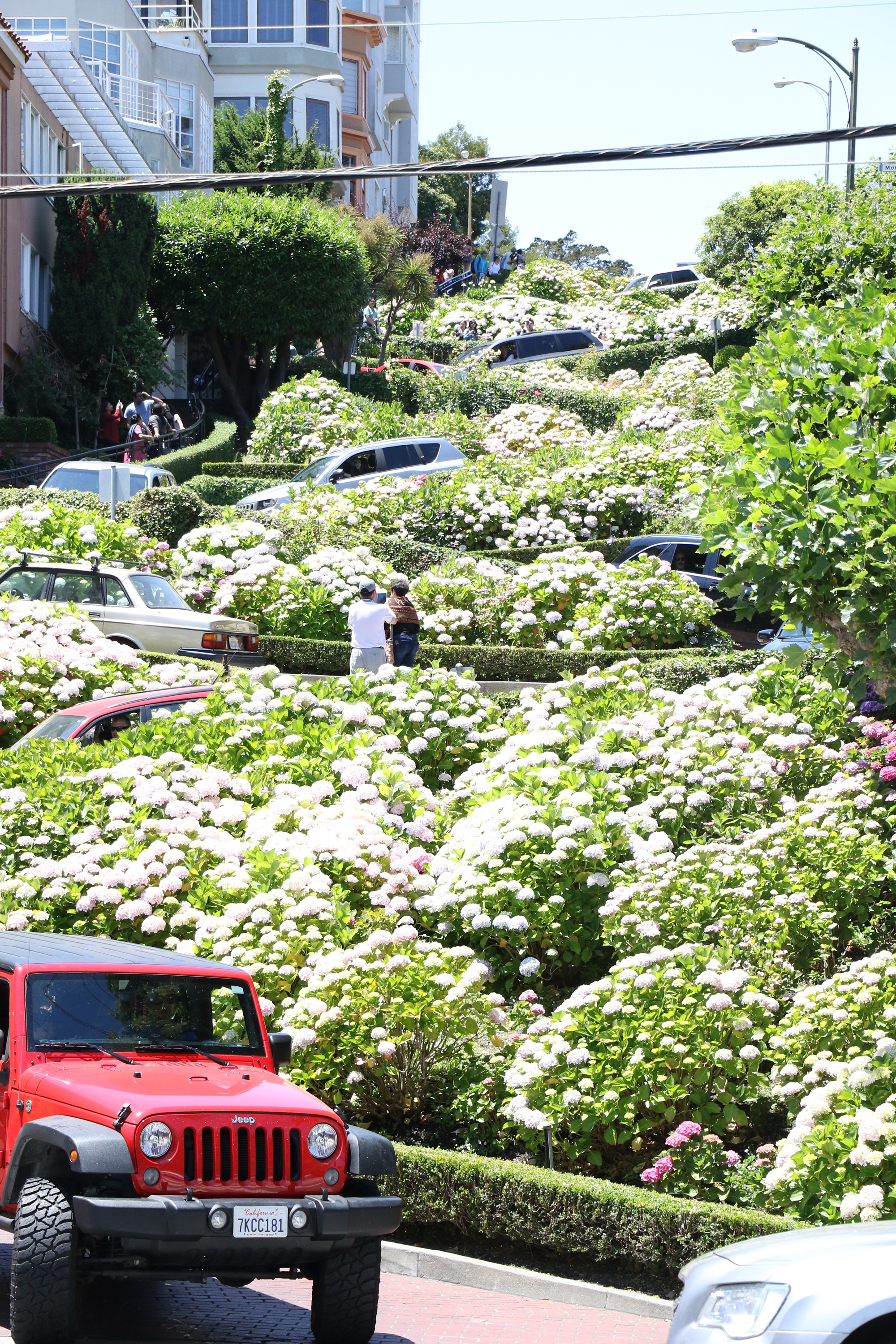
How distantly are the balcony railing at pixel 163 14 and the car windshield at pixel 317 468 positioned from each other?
31098mm

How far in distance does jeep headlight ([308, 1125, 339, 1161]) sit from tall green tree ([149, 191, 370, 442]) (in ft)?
121

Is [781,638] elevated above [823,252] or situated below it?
below

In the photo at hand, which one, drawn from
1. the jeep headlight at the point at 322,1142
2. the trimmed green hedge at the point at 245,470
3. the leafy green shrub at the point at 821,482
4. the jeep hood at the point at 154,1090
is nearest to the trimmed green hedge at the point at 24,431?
the trimmed green hedge at the point at 245,470

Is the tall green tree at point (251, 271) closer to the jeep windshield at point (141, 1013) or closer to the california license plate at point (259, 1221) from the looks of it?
the jeep windshield at point (141, 1013)

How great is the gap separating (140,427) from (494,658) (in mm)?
17873

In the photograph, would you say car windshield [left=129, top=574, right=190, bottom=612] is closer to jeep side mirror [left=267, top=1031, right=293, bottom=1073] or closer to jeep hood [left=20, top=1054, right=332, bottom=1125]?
jeep side mirror [left=267, top=1031, right=293, bottom=1073]

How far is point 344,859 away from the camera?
10.4 m

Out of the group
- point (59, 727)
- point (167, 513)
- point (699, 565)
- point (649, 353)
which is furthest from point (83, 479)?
point (649, 353)

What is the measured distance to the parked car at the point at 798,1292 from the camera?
14.6ft

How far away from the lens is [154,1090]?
20.3 ft

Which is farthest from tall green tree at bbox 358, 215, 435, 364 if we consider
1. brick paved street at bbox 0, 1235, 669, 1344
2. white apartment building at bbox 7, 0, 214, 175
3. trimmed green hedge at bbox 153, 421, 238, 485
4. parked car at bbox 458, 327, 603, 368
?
brick paved street at bbox 0, 1235, 669, 1344

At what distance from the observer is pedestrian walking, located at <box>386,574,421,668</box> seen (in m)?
17.4

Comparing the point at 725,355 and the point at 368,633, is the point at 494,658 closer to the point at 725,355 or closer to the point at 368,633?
the point at 368,633

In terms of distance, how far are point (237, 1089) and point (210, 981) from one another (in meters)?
0.80
